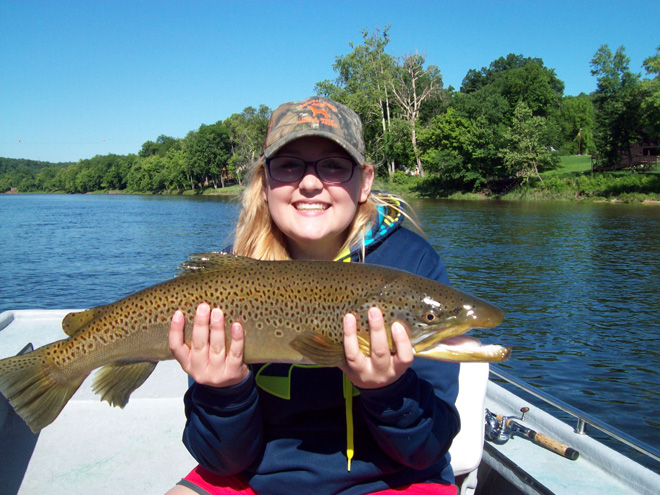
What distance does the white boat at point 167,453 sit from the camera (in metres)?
3.14

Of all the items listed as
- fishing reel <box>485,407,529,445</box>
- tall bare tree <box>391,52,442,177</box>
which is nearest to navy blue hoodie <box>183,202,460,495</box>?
fishing reel <box>485,407,529,445</box>

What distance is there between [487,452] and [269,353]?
224 cm

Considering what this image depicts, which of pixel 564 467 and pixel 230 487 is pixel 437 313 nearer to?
pixel 230 487

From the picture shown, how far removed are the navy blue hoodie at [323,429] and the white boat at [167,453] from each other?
2.47 feet

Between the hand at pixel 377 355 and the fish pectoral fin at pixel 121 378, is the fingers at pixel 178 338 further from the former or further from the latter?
the hand at pixel 377 355

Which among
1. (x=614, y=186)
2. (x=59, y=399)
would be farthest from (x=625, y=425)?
(x=614, y=186)

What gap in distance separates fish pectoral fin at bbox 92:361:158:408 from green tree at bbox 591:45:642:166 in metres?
65.6

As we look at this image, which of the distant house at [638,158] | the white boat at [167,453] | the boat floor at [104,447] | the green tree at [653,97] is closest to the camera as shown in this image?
the white boat at [167,453]

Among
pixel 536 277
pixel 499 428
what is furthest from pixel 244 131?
pixel 499 428

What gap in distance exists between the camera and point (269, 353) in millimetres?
2359

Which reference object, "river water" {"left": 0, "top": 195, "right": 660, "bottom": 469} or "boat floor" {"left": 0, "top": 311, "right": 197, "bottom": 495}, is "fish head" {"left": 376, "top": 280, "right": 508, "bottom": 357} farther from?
"boat floor" {"left": 0, "top": 311, "right": 197, "bottom": 495}

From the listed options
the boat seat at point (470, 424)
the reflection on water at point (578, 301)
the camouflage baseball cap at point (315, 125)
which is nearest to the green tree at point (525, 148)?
the reflection on water at point (578, 301)

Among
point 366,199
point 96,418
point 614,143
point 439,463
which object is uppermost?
point 614,143

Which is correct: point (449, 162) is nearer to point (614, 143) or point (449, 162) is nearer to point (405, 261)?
point (614, 143)
